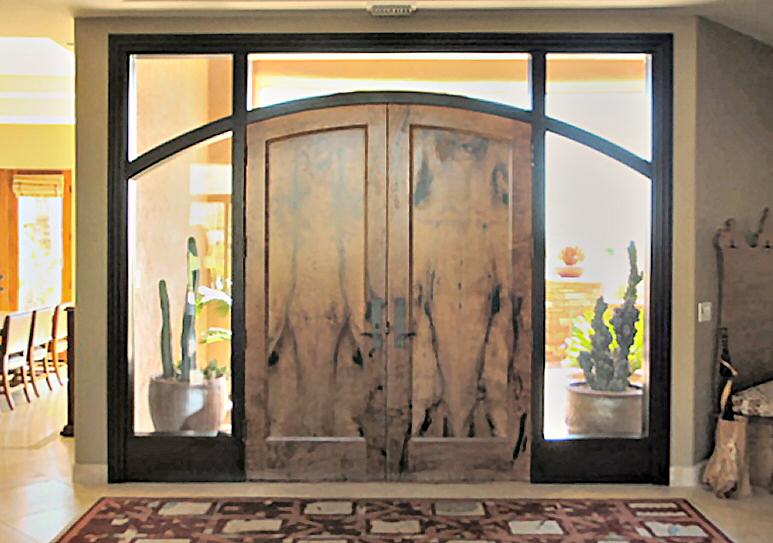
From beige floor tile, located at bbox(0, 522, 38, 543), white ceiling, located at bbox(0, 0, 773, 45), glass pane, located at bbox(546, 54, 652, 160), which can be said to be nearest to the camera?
beige floor tile, located at bbox(0, 522, 38, 543)

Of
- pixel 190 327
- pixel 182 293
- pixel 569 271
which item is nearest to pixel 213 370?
pixel 190 327

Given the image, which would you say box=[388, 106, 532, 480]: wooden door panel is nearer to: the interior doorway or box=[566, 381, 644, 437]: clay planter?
box=[566, 381, 644, 437]: clay planter

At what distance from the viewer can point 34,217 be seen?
32.9ft

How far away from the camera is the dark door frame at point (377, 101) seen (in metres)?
5.10

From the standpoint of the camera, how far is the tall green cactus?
5.21 meters

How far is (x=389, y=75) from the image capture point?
515cm

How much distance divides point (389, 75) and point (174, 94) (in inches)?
49.2

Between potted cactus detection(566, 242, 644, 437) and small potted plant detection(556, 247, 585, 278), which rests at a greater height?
small potted plant detection(556, 247, 585, 278)

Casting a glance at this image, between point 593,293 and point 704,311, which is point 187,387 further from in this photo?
point 704,311

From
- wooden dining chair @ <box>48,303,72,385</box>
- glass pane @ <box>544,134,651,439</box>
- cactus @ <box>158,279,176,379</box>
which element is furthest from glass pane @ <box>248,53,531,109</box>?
wooden dining chair @ <box>48,303,72,385</box>

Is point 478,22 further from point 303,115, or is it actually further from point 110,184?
point 110,184

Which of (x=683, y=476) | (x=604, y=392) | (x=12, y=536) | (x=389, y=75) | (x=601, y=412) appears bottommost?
(x=12, y=536)

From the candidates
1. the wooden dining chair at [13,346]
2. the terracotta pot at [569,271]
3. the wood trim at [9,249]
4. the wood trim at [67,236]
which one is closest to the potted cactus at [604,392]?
the terracotta pot at [569,271]

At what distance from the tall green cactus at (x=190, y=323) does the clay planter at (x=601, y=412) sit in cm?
222
